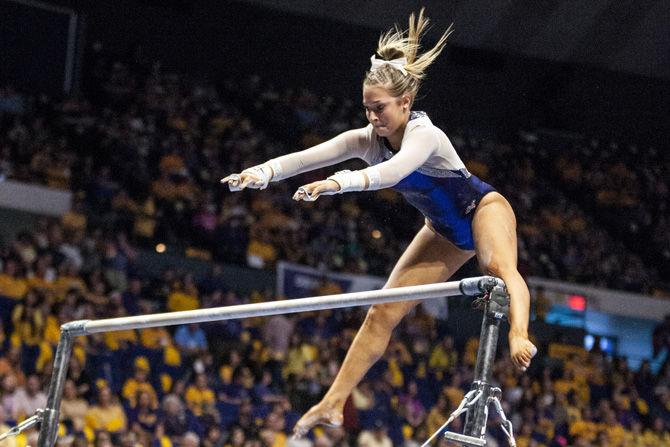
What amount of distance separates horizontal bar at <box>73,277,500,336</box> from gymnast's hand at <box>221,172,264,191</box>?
1.49 feet

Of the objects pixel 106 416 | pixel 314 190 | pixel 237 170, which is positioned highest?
pixel 237 170

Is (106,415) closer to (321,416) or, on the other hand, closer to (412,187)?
(321,416)

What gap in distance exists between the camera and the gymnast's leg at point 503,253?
13.3ft

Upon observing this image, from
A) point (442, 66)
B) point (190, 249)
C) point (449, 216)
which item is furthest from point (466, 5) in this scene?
point (449, 216)

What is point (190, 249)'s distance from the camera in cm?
1236

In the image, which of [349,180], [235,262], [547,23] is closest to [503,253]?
[349,180]

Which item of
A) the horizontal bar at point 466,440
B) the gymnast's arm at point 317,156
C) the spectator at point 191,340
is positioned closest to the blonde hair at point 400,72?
the gymnast's arm at point 317,156

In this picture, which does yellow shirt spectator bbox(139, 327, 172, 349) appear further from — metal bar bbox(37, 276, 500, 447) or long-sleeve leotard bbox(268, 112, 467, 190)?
long-sleeve leotard bbox(268, 112, 467, 190)

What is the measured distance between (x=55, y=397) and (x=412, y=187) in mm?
1718

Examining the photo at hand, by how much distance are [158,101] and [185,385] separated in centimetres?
653

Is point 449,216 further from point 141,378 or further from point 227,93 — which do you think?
point 227,93

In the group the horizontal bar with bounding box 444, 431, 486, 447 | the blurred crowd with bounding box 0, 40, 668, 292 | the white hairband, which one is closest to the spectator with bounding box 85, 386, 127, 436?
the blurred crowd with bounding box 0, 40, 668, 292

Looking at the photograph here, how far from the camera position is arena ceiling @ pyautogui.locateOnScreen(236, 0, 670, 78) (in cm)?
1723

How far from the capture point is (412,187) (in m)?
4.52
